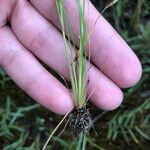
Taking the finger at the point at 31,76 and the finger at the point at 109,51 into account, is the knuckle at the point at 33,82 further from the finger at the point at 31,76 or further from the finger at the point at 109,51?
the finger at the point at 109,51

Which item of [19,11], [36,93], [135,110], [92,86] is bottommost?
[135,110]

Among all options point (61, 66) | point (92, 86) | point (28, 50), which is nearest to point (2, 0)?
point (28, 50)

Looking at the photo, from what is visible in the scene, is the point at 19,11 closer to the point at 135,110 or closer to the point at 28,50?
the point at 28,50

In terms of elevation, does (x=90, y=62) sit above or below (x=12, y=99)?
below

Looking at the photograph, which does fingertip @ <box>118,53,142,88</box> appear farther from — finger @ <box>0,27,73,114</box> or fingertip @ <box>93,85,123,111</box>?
finger @ <box>0,27,73,114</box>

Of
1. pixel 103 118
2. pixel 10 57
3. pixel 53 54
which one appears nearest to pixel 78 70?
pixel 53 54

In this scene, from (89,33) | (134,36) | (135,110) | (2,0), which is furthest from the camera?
(134,36)

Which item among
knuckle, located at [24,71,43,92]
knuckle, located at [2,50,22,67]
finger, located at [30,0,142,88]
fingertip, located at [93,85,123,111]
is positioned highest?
knuckle, located at [2,50,22,67]

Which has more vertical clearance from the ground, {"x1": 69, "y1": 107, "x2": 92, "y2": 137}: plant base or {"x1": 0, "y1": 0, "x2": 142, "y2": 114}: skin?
{"x1": 0, "y1": 0, "x2": 142, "y2": 114}: skin

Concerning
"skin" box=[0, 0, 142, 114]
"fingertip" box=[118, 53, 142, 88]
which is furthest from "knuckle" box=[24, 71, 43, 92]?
"fingertip" box=[118, 53, 142, 88]
